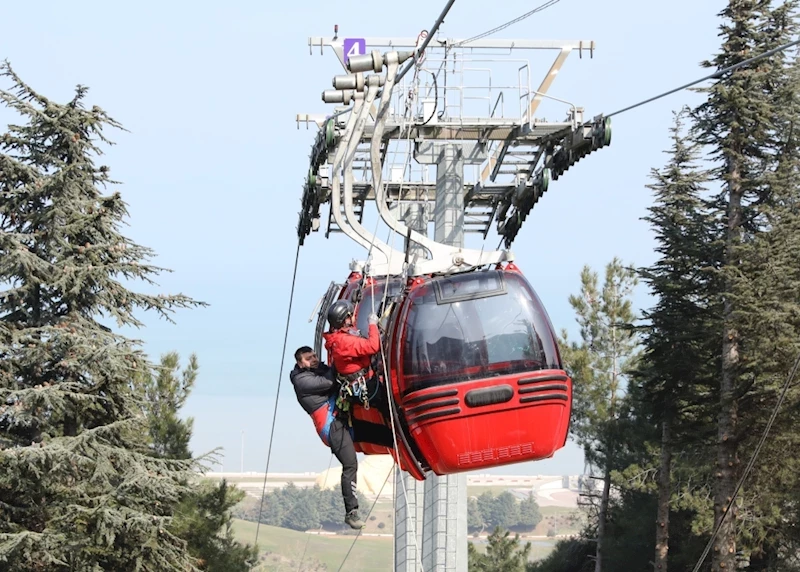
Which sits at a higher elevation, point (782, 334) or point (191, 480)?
point (782, 334)

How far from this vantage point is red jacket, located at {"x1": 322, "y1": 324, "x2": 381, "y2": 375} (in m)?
10.2

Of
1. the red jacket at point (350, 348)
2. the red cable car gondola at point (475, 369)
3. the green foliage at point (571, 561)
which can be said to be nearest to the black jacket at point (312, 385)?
the red jacket at point (350, 348)

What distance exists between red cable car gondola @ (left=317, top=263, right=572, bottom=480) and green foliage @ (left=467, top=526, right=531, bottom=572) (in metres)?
28.9

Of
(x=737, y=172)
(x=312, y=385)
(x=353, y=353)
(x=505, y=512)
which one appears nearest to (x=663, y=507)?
(x=737, y=172)

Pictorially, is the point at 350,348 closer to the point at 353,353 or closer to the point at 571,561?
the point at 353,353

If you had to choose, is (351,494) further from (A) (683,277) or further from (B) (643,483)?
(B) (643,483)

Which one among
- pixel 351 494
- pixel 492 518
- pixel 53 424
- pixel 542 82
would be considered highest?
pixel 492 518

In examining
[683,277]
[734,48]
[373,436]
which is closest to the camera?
[373,436]

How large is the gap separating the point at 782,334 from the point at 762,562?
8.60 m

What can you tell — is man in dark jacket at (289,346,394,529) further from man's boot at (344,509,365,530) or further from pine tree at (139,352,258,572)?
pine tree at (139,352,258,572)

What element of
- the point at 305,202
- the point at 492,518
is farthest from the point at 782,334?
the point at 492,518

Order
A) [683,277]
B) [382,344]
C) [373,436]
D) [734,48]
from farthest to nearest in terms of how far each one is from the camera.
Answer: [683,277] < [734,48] < [373,436] < [382,344]

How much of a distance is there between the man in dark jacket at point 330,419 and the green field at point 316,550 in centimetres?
10093

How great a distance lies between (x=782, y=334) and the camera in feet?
80.4
